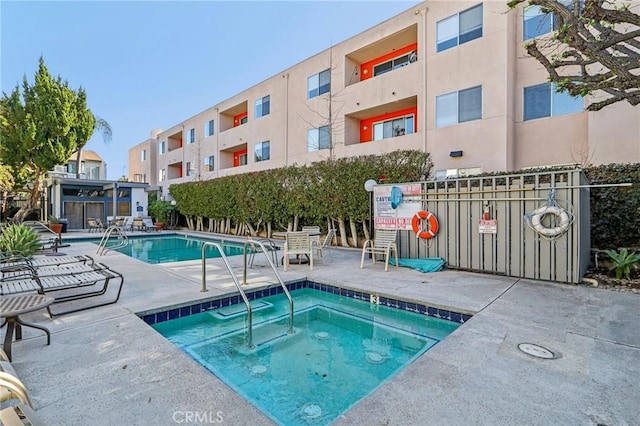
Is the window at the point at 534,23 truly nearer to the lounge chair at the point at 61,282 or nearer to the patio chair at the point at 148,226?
the lounge chair at the point at 61,282

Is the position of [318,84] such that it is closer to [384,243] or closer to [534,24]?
[534,24]

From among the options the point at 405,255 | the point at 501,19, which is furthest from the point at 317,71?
the point at 405,255

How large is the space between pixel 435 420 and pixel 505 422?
460 millimetres

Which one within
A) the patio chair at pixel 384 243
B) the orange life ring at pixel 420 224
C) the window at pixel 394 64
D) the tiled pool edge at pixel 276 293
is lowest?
the tiled pool edge at pixel 276 293

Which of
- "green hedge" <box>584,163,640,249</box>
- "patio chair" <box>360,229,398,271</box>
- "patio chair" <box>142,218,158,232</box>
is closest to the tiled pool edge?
"patio chair" <box>360,229,398,271</box>

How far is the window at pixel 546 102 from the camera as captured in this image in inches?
376

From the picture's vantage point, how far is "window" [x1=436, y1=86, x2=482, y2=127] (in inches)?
422

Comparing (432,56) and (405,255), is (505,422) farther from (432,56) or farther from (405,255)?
(432,56)

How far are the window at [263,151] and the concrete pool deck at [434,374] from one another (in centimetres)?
1441

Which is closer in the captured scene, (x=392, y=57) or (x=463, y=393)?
(x=463, y=393)

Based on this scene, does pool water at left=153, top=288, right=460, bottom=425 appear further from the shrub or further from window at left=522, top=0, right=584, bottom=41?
window at left=522, top=0, right=584, bottom=41

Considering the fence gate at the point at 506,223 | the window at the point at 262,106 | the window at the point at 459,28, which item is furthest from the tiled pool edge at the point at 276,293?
the window at the point at 262,106

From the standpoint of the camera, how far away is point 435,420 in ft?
6.81

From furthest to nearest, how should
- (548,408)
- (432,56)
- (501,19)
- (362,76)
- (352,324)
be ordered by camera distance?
(362,76)
(432,56)
(501,19)
(352,324)
(548,408)
